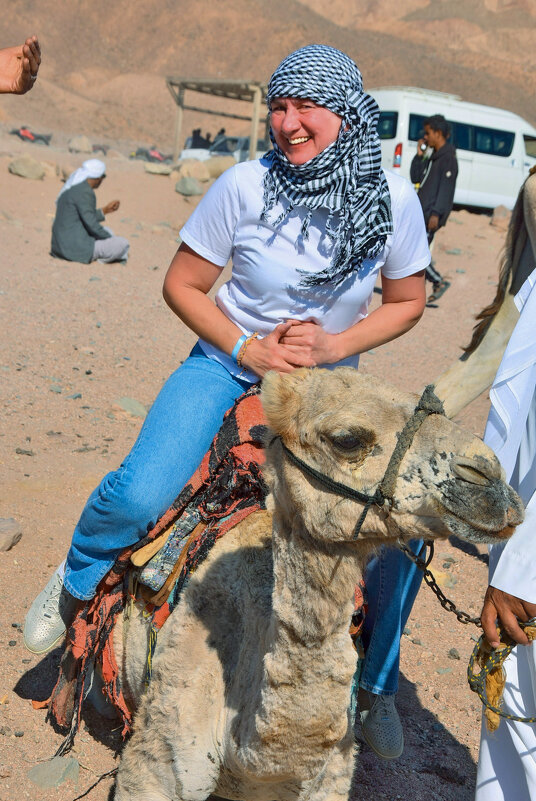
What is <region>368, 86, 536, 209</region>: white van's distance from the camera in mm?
21031

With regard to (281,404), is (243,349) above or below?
below

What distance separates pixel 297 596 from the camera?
2.57 meters

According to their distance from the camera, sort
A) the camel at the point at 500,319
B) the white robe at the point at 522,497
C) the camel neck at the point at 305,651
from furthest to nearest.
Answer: the camel at the point at 500,319 < the white robe at the point at 522,497 < the camel neck at the point at 305,651

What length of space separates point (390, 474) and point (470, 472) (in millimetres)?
220

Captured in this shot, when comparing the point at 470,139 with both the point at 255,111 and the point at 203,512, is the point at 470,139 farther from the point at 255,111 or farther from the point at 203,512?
the point at 203,512

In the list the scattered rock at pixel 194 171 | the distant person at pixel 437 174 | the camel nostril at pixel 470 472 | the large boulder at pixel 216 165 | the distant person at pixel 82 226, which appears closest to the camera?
the camel nostril at pixel 470 472

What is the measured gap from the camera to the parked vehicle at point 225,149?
87.8ft

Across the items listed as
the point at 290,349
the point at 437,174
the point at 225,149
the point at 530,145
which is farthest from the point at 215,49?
the point at 290,349

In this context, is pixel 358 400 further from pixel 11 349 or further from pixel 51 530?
pixel 11 349

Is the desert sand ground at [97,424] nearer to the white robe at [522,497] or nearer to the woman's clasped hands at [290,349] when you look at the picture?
the white robe at [522,497]

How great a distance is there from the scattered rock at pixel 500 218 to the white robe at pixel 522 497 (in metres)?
18.1

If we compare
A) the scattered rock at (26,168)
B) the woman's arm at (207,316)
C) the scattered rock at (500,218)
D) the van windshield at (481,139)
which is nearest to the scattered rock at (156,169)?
the scattered rock at (26,168)

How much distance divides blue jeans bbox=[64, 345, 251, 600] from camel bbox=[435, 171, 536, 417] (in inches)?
36.5

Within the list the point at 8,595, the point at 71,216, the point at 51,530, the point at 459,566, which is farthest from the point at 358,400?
the point at 71,216
